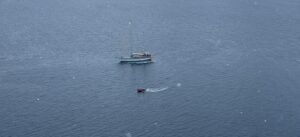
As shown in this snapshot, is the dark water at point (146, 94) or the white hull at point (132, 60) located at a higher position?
the white hull at point (132, 60)

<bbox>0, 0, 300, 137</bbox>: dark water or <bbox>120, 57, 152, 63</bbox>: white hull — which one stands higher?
<bbox>120, 57, 152, 63</bbox>: white hull

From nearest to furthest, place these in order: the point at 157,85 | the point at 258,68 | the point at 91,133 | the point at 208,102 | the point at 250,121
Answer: the point at 91,133
the point at 250,121
the point at 208,102
the point at 157,85
the point at 258,68

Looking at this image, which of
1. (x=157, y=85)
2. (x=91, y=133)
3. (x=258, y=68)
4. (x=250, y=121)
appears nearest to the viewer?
(x=91, y=133)

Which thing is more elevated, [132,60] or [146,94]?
[132,60]

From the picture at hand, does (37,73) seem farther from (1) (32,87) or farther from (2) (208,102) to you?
(2) (208,102)

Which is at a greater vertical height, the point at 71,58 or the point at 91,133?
the point at 71,58

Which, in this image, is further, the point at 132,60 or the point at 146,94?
the point at 132,60

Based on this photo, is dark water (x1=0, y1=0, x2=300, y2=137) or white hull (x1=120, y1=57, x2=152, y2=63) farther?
white hull (x1=120, y1=57, x2=152, y2=63)

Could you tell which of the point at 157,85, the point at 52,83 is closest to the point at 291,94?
the point at 157,85

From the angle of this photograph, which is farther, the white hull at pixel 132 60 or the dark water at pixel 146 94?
the white hull at pixel 132 60

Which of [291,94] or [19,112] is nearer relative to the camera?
[19,112]
